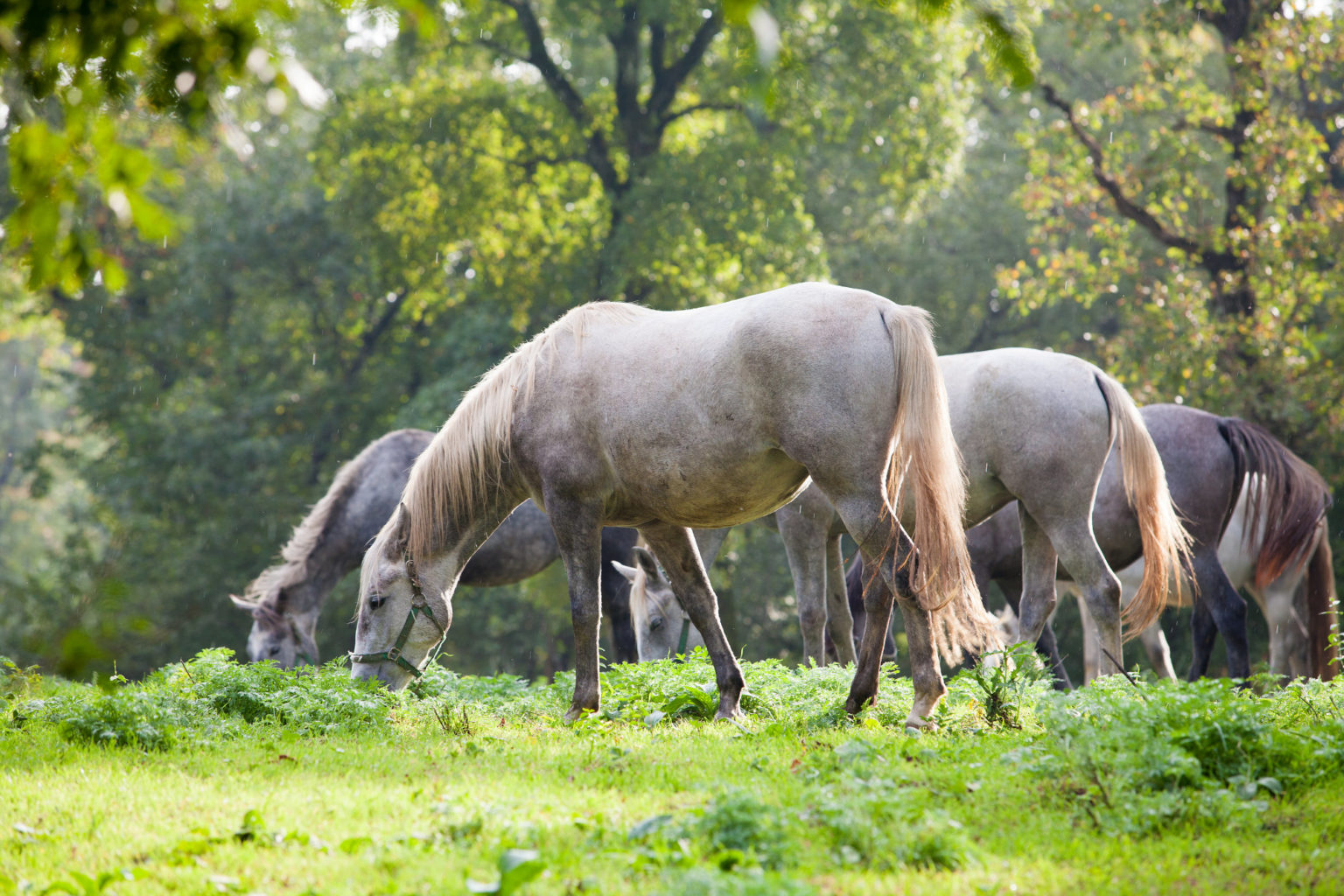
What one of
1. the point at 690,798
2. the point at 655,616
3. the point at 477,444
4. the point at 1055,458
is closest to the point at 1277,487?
the point at 1055,458

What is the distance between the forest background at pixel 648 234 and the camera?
45.4 feet

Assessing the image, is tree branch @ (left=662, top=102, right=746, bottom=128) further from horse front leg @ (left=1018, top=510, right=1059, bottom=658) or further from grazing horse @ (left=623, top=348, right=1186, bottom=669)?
horse front leg @ (left=1018, top=510, right=1059, bottom=658)

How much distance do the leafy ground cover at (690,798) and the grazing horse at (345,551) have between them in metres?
4.33

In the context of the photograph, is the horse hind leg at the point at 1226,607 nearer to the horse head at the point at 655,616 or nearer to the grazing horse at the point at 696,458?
the horse head at the point at 655,616

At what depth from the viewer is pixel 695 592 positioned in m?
5.91

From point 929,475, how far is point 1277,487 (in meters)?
5.61

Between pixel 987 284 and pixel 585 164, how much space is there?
26.8ft

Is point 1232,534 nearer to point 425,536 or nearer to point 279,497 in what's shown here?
point 425,536

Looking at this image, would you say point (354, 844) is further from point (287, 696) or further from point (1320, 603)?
point (1320, 603)

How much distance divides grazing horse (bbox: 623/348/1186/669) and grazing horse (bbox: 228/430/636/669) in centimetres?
451

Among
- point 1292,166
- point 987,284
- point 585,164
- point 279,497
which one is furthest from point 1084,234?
point 279,497

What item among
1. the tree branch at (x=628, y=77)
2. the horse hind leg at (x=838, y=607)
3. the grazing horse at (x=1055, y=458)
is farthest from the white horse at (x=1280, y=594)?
the tree branch at (x=628, y=77)

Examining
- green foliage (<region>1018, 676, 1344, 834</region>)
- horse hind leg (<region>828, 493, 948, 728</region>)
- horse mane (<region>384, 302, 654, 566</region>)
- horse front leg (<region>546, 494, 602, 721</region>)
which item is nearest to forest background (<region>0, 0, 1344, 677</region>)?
horse mane (<region>384, 302, 654, 566</region>)

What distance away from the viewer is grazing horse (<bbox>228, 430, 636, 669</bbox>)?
979cm
